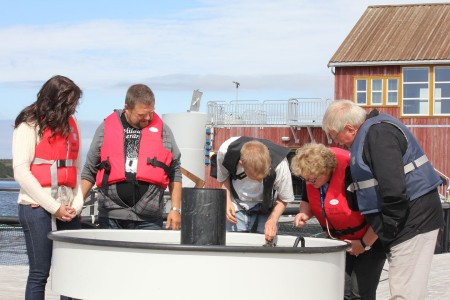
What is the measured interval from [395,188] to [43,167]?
2106 mm

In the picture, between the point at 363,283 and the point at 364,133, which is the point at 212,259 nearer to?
the point at 364,133

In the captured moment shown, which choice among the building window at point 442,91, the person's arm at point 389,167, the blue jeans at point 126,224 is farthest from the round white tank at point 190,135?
the person's arm at point 389,167

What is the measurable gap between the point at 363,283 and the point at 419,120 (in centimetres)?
3733

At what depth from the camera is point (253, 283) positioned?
3.56 meters

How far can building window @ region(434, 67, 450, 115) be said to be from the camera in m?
41.3

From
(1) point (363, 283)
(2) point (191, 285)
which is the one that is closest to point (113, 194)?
(1) point (363, 283)

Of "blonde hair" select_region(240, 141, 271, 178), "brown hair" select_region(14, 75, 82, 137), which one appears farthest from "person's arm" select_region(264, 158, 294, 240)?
"brown hair" select_region(14, 75, 82, 137)

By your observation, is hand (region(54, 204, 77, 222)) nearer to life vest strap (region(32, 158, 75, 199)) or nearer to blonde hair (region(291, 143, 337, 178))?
life vest strap (region(32, 158, 75, 199))

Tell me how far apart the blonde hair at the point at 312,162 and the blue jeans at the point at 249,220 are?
124 cm

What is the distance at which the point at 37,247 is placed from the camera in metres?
5.50

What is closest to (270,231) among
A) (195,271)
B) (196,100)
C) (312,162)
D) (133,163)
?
(312,162)

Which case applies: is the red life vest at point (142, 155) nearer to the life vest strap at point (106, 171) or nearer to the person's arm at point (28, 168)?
the life vest strap at point (106, 171)

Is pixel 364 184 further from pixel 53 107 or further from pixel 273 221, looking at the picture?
pixel 53 107

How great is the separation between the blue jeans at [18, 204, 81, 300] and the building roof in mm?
36890
